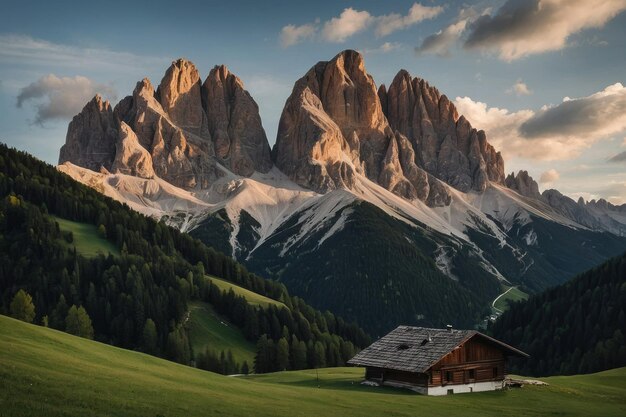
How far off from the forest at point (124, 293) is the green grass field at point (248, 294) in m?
6.01

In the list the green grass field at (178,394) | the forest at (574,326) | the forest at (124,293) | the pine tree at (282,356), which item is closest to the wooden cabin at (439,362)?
the green grass field at (178,394)

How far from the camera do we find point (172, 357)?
127m

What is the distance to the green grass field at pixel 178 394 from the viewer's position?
106 ft

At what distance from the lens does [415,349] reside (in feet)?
221

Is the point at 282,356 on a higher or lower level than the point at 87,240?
lower

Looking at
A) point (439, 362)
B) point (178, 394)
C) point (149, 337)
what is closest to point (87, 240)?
point (149, 337)

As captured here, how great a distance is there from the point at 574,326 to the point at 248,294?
8519 cm

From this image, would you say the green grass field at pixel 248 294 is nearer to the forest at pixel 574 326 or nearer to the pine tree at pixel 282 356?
the pine tree at pixel 282 356

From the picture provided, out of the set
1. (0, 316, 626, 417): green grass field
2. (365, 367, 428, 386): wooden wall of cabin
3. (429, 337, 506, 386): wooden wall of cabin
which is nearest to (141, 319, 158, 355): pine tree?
(0, 316, 626, 417): green grass field

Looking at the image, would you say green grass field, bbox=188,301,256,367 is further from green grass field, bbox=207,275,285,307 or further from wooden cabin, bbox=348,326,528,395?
wooden cabin, bbox=348,326,528,395

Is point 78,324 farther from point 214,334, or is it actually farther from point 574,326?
point 574,326

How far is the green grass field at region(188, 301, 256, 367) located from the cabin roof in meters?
69.0

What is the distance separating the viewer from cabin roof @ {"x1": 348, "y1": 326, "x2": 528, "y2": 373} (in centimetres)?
6388

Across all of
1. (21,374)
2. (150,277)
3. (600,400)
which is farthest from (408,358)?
(150,277)
